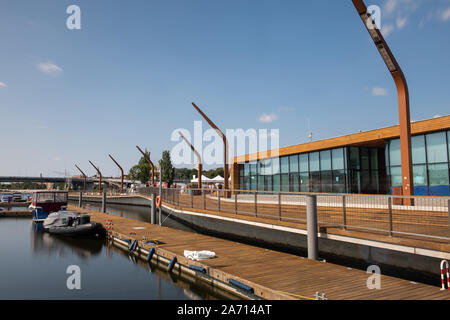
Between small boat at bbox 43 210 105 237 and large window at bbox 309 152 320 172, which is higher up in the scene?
large window at bbox 309 152 320 172

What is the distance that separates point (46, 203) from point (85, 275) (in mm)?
22305

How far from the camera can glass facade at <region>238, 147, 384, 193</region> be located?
995 inches

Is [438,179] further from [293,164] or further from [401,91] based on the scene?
[293,164]

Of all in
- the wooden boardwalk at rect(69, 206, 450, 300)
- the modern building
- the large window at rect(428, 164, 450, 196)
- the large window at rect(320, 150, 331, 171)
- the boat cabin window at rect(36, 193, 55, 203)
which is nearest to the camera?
the wooden boardwalk at rect(69, 206, 450, 300)

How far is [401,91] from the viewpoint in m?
16.1

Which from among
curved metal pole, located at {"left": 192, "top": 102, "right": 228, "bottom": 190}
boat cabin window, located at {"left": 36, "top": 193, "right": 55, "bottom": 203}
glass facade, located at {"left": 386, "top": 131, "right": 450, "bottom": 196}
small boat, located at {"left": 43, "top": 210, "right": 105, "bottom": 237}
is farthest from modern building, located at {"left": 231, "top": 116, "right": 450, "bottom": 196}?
boat cabin window, located at {"left": 36, "top": 193, "right": 55, "bottom": 203}

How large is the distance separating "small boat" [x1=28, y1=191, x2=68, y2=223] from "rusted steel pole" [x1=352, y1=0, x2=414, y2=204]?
30.8 m

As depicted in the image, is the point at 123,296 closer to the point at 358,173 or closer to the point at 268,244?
the point at 268,244

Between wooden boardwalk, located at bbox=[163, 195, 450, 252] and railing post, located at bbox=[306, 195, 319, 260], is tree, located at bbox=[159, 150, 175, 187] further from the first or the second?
railing post, located at bbox=[306, 195, 319, 260]

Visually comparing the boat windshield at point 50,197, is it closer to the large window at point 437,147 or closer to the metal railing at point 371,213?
the metal railing at point 371,213

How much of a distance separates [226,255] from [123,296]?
405 cm

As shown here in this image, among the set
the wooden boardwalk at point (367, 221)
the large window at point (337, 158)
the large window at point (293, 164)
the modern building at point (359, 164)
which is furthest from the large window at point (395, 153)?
the wooden boardwalk at point (367, 221)

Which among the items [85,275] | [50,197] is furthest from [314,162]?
[50,197]
